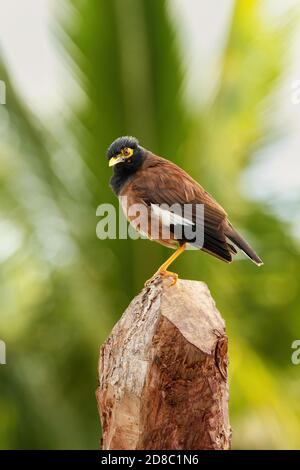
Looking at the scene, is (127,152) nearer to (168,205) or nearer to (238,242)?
(168,205)

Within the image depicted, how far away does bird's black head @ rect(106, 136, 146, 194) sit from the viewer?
14.3 feet

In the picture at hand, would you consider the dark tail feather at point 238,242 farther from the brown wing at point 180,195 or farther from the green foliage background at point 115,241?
the green foliage background at point 115,241

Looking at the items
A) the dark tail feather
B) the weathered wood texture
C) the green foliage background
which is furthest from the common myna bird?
the green foliage background

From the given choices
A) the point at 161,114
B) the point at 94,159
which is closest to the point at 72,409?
the point at 94,159

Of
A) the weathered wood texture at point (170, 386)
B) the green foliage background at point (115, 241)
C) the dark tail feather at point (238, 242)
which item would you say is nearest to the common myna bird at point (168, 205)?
the dark tail feather at point (238, 242)

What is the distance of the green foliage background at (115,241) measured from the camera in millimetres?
6250

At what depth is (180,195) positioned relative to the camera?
4.27 metres

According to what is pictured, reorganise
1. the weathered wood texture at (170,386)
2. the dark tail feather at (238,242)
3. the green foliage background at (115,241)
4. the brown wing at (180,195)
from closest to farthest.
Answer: the weathered wood texture at (170,386) → the brown wing at (180,195) → the dark tail feather at (238,242) → the green foliage background at (115,241)

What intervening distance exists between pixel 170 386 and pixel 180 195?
1.13 m

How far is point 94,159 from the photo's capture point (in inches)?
249

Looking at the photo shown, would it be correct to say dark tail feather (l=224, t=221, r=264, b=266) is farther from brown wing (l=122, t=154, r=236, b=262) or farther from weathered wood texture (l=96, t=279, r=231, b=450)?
weathered wood texture (l=96, t=279, r=231, b=450)

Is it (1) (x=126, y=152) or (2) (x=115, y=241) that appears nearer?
(1) (x=126, y=152)

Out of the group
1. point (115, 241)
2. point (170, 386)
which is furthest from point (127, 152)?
point (115, 241)

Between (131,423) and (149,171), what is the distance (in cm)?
152
